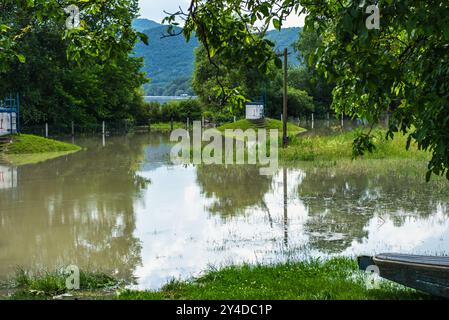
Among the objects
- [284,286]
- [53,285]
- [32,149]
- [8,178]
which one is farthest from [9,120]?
[284,286]

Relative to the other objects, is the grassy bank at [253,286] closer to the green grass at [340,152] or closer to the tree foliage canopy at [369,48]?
the tree foliage canopy at [369,48]

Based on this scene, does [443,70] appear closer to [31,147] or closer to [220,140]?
[31,147]

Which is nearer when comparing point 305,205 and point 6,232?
point 6,232

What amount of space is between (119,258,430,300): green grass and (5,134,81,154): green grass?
2445cm

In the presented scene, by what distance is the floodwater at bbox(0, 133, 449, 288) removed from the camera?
10.4m

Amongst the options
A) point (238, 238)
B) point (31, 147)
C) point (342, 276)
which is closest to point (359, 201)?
point (238, 238)

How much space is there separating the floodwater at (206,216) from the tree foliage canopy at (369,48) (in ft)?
12.6

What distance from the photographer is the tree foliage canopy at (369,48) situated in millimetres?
4508

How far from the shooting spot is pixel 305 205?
15.2m
